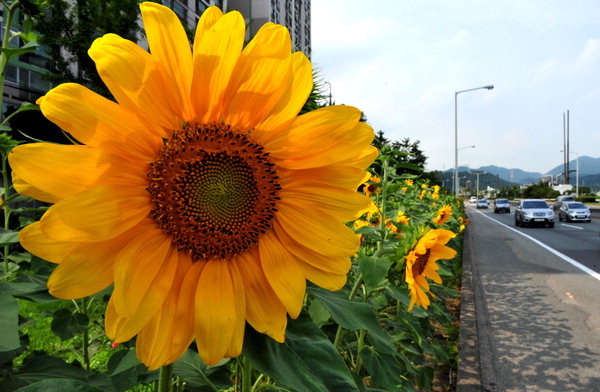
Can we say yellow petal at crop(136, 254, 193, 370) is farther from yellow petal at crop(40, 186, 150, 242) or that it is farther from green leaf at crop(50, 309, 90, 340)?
green leaf at crop(50, 309, 90, 340)

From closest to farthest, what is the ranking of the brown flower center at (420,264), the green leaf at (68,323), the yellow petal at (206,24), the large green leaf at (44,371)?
the yellow petal at (206,24)
the large green leaf at (44,371)
the green leaf at (68,323)
the brown flower center at (420,264)

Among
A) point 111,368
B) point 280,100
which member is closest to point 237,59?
point 280,100

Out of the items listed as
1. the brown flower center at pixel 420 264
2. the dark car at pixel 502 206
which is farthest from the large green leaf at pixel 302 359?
the dark car at pixel 502 206

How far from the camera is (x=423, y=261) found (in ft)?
6.39

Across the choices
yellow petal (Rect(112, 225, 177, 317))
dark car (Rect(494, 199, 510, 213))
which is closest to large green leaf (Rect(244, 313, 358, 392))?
yellow petal (Rect(112, 225, 177, 317))

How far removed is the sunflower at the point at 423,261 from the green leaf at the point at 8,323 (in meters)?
1.43

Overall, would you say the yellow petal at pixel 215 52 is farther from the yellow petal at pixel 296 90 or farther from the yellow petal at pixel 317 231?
the yellow petal at pixel 317 231

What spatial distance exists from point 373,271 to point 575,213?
26.6 meters

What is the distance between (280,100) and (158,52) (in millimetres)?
192

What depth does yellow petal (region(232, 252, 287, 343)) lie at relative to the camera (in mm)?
597

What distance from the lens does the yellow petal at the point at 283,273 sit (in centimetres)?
62

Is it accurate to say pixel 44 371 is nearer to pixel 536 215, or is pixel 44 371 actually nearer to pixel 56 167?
pixel 56 167

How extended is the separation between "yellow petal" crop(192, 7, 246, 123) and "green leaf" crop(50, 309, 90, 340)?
1.02 meters

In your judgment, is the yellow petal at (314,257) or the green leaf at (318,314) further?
the green leaf at (318,314)
